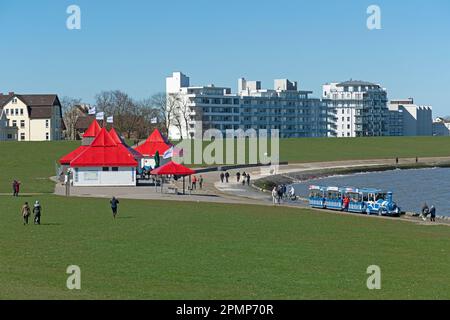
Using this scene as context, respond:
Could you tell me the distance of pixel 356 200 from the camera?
6544 centimetres

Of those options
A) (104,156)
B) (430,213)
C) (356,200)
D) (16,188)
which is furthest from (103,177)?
(430,213)

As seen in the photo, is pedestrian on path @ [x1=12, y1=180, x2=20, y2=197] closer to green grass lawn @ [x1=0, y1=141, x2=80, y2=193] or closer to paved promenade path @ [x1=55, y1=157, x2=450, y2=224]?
paved promenade path @ [x1=55, y1=157, x2=450, y2=224]

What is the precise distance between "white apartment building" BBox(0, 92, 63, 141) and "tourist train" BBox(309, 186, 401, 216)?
110853 millimetres

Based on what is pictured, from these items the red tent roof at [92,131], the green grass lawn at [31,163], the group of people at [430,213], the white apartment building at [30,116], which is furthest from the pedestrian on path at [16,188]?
the white apartment building at [30,116]

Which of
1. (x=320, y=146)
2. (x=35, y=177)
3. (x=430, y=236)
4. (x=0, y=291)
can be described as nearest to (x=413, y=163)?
(x=320, y=146)

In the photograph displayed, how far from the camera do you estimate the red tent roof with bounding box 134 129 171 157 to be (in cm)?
10338

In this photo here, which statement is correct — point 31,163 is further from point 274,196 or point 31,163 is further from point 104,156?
point 274,196

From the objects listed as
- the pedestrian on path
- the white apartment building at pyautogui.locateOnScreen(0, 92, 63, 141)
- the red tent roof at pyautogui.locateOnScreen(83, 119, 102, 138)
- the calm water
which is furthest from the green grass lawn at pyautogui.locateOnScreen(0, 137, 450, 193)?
the white apartment building at pyautogui.locateOnScreen(0, 92, 63, 141)

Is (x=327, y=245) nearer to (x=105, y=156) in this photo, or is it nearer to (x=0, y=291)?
(x=0, y=291)

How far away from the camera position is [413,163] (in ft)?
483

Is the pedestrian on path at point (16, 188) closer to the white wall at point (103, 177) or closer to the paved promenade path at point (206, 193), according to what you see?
the paved promenade path at point (206, 193)

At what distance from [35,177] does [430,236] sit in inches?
2335

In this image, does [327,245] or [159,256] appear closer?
[159,256]

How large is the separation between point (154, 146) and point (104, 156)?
22215 millimetres
